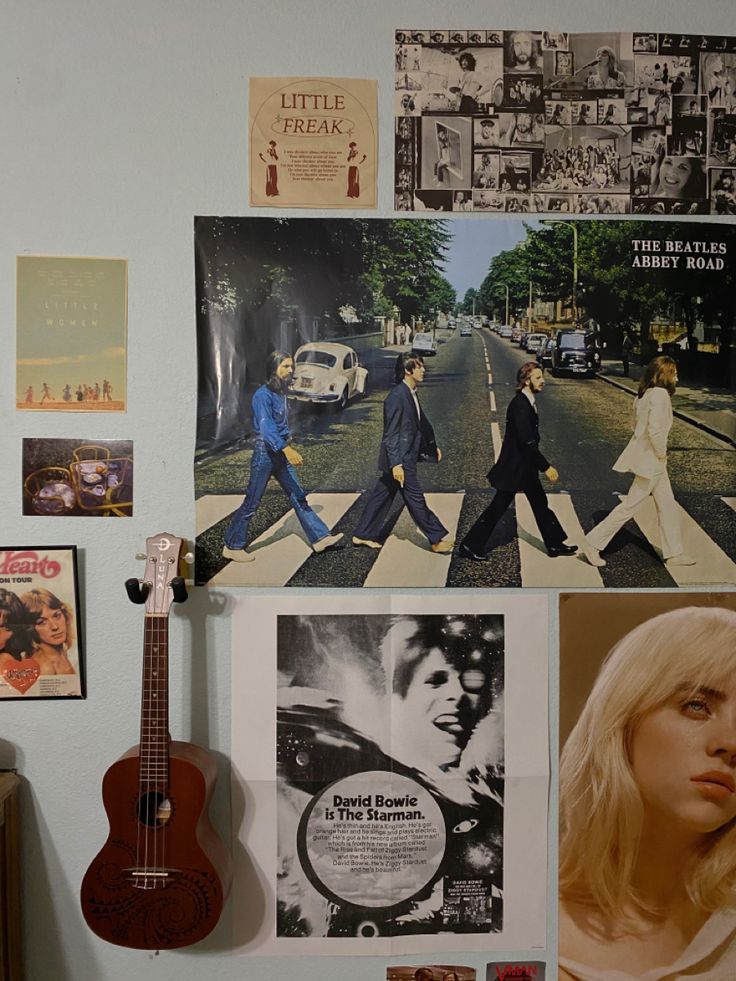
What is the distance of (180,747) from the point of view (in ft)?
4.82

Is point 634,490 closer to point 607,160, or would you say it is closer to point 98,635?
point 607,160

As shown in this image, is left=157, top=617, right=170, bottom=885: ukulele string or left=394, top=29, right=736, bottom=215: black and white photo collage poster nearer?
left=157, top=617, right=170, bottom=885: ukulele string

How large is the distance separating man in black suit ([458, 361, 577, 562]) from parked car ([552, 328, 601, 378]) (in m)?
0.12

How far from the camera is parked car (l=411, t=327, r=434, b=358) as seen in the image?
1.56m

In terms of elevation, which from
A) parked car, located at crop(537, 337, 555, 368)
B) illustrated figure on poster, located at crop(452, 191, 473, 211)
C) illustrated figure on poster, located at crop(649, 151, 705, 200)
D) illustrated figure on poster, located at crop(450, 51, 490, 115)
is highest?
illustrated figure on poster, located at crop(450, 51, 490, 115)

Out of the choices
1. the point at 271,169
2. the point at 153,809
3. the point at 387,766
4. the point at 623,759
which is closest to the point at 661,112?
the point at 271,169

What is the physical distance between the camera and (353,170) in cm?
151

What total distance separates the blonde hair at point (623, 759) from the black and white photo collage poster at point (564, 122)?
800mm

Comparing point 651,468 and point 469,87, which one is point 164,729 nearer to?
point 651,468

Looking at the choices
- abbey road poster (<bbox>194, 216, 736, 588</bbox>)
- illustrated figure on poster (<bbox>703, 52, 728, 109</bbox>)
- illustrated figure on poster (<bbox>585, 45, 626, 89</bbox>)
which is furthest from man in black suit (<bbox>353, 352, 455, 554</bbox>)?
illustrated figure on poster (<bbox>703, 52, 728, 109</bbox>)

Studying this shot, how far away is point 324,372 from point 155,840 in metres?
0.86

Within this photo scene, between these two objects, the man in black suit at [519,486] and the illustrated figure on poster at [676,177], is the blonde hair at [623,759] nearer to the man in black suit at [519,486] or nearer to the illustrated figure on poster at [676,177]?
the man in black suit at [519,486]

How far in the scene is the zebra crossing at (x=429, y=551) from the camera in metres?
1.53

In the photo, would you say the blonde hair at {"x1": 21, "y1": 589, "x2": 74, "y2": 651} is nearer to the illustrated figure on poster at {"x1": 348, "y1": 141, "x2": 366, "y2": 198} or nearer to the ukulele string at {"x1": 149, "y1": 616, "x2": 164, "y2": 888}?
the ukulele string at {"x1": 149, "y1": 616, "x2": 164, "y2": 888}
